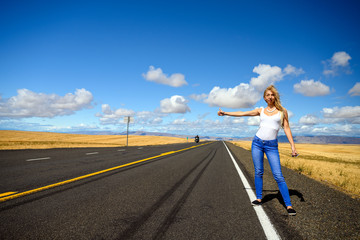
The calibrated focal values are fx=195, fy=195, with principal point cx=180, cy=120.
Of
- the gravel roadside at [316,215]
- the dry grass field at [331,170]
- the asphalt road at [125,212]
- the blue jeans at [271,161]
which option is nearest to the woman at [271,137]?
the blue jeans at [271,161]

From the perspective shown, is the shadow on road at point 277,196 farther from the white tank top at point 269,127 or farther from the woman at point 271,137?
the white tank top at point 269,127

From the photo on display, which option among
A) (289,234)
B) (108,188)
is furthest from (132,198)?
(289,234)

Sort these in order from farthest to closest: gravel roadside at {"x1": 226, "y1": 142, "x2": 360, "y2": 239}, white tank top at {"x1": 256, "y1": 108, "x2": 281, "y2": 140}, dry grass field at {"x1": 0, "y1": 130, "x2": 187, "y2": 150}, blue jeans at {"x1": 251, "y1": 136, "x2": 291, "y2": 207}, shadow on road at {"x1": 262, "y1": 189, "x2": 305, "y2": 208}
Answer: dry grass field at {"x1": 0, "y1": 130, "x2": 187, "y2": 150}, shadow on road at {"x1": 262, "y1": 189, "x2": 305, "y2": 208}, white tank top at {"x1": 256, "y1": 108, "x2": 281, "y2": 140}, blue jeans at {"x1": 251, "y1": 136, "x2": 291, "y2": 207}, gravel roadside at {"x1": 226, "y1": 142, "x2": 360, "y2": 239}

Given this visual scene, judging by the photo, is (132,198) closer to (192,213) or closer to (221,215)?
(192,213)

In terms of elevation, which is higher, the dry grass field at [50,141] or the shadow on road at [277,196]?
the dry grass field at [50,141]

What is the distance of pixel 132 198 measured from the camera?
3.89 meters

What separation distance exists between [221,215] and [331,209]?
216 cm

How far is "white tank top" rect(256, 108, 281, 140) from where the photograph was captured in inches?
142

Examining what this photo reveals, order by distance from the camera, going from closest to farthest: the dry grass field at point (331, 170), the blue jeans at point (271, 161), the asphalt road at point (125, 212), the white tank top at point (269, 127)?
the asphalt road at point (125, 212) → the blue jeans at point (271, 161) → the white tank top at point (269, 127) → the dry grass field at point (331, 170)

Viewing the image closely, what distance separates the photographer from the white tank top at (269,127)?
Answer: 11.8 feet

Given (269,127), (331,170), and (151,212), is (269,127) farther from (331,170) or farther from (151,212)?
(331,170)

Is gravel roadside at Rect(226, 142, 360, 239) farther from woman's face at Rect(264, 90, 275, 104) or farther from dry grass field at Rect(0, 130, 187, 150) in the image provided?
dry grass field at Rect(0, 130, 187, 150)

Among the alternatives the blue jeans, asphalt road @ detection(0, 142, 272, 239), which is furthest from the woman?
asphalt road @ detection(0, 142, 272, 239)

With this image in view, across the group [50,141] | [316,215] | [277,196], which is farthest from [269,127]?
[50,141]
